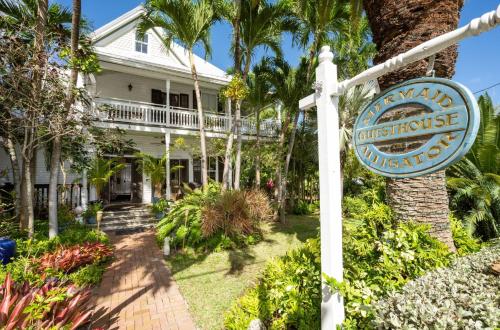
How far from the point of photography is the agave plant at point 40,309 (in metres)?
2.43

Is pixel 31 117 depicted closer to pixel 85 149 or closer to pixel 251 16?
pixel 85 149

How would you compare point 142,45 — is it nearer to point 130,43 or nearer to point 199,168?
point 130,43

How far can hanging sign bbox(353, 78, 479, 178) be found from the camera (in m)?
1.52

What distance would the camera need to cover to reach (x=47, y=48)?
→ 5656 millimetres

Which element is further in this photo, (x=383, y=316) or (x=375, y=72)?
(x=375, y=72)

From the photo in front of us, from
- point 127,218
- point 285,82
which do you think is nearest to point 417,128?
point 285,82

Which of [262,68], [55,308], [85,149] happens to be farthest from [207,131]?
[55,308]

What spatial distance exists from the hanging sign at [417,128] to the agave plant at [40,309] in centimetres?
345

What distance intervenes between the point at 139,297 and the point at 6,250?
299 cm

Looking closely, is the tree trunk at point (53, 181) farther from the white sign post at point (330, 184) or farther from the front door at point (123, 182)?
the white sign post at point (330, 184)

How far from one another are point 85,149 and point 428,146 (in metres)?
10.2

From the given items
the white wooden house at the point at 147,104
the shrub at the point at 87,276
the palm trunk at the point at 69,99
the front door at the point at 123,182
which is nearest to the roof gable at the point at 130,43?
the white wooden house at the point at 147,104

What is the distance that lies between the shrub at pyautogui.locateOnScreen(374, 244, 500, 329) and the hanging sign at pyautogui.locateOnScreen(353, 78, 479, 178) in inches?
38.5

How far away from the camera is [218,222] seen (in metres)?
6.69
